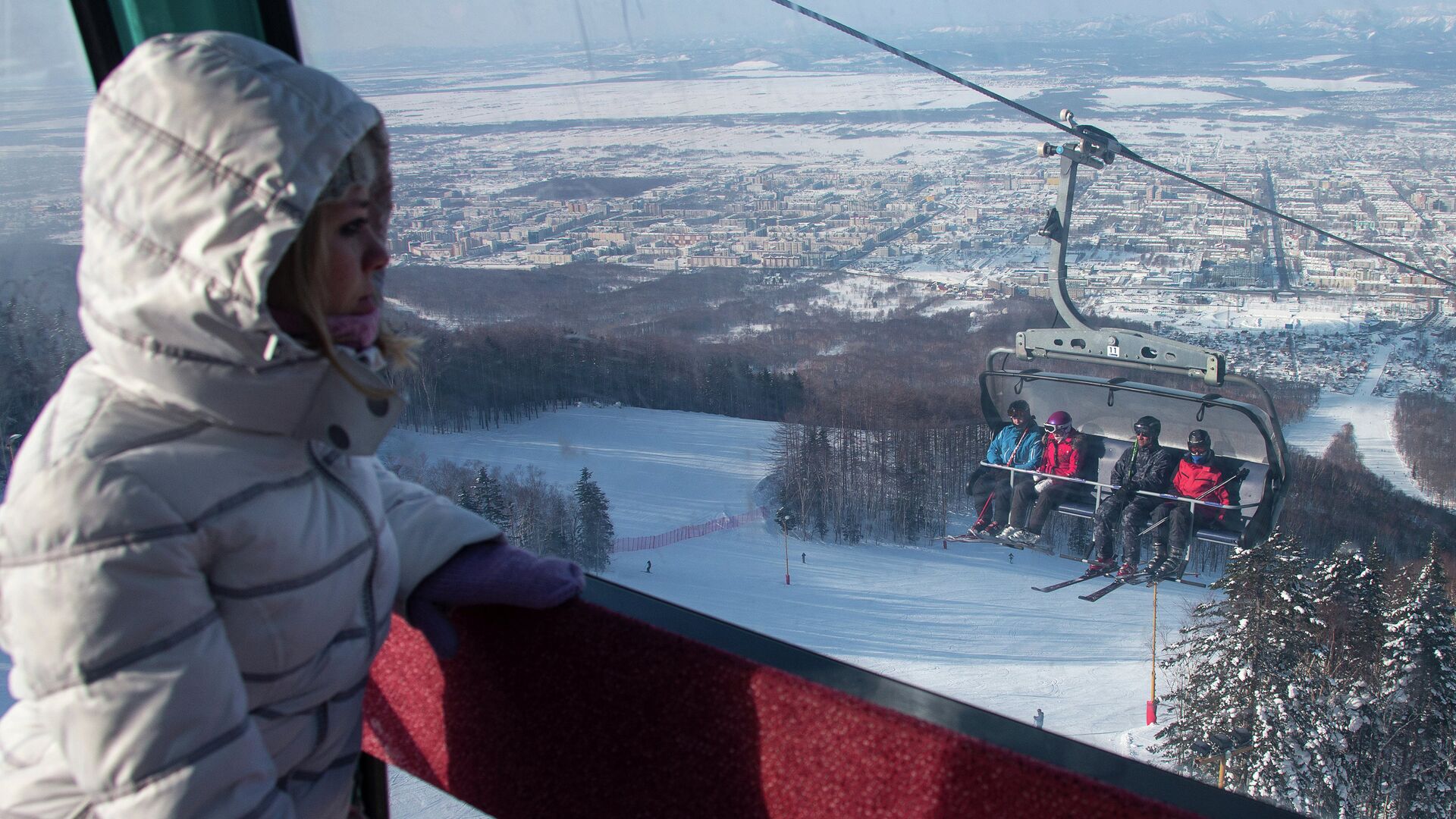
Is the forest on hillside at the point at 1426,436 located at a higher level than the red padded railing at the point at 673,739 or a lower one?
lower

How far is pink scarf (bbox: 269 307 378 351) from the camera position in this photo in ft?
2.02

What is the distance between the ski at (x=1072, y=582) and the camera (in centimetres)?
462

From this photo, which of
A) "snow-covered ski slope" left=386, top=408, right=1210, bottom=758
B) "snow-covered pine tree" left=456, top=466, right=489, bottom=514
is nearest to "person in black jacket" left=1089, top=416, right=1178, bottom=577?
"snow-covered ski slope" left=386, top=408, right=1210, bottom=758

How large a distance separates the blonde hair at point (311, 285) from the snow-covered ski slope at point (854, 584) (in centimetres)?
279

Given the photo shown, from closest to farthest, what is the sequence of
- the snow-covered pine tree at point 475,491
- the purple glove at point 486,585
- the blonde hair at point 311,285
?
the blonde hair at point 311,285 → the purple glove at point 486,585 → the snow-covered pine tree at point 475,491

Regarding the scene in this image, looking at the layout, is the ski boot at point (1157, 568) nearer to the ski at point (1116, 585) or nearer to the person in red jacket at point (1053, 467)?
the ski at point (1116, 585)

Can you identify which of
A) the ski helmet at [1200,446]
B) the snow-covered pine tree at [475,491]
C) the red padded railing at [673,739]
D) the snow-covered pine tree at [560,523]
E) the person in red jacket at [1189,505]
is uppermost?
the red padded railing at [673,739]

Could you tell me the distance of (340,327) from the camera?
65cm

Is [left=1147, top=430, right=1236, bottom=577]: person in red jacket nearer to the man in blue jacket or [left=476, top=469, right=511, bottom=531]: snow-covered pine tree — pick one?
the man in blue jacket

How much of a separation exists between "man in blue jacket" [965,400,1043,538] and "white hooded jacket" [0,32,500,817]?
4.25m

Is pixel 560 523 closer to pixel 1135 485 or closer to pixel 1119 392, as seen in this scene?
pixel 1119 392

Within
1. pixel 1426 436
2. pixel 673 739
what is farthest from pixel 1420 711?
pixel 1426 436

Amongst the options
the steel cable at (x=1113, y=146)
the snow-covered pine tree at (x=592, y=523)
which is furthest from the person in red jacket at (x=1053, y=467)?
the snow-covered pine tree at (x=592, y=523)

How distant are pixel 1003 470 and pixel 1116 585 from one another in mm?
807
